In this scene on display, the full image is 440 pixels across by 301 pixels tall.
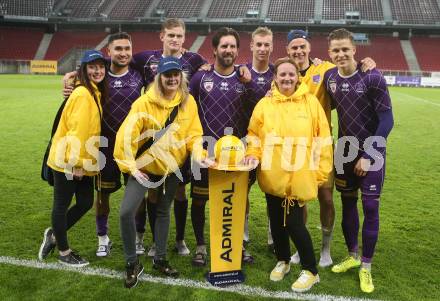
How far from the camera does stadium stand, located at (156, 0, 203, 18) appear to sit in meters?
44.1

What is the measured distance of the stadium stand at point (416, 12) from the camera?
132 ft

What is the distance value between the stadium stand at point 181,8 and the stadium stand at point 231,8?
1.50 meters

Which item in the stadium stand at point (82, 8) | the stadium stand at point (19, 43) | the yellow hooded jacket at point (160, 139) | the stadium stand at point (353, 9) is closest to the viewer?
the yellow hooded jacket at point (160, 139)

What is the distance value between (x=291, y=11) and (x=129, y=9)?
16.5 metres

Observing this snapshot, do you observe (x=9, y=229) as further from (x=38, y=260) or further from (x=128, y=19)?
(x=128, y=19)

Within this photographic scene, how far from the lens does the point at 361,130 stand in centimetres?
390

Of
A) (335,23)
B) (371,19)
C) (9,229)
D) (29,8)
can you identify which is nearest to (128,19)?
(29,8)

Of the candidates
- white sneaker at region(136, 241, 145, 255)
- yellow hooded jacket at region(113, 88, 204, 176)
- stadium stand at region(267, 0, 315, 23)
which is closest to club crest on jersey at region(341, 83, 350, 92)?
yellow hooded jacket at region(113, 88, 204, 176)

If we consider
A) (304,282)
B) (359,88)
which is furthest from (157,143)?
(359,88)

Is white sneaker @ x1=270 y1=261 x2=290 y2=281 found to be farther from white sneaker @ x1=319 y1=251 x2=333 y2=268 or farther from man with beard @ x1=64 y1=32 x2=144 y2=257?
man with beard @ x1=64 y1=32 x2=144 y2=257

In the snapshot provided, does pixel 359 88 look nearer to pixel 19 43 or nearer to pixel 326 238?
pixel 326 238

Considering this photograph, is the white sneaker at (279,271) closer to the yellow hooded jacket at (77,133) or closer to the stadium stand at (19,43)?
the yellow hooded jacket at (77,133)

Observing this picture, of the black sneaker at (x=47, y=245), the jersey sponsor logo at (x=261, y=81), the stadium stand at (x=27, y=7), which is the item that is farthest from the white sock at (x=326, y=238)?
the stadium stand at (x=27, y=7)

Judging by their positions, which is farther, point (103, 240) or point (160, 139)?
point (103, 240)
